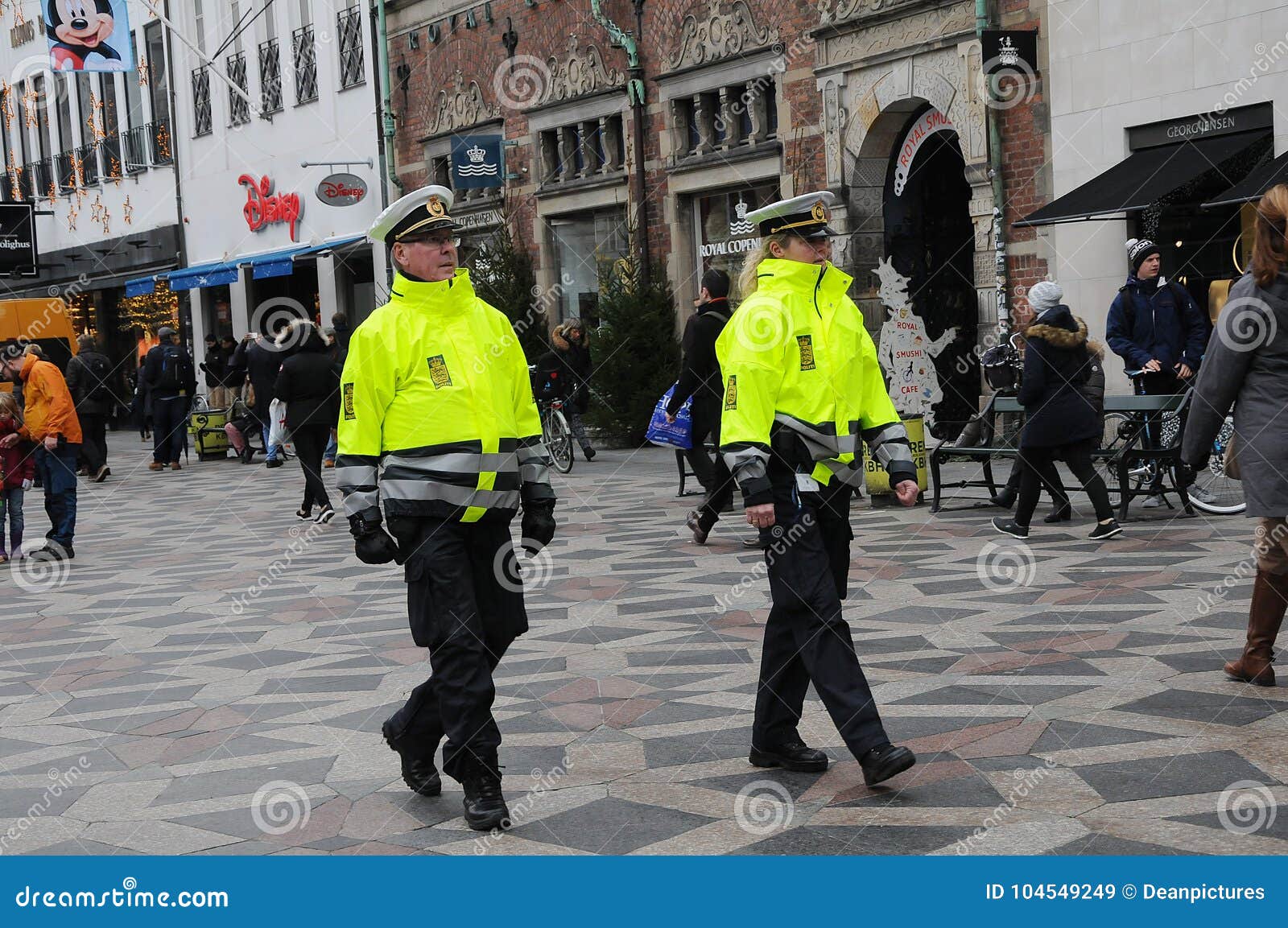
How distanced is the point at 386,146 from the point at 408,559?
963 inches

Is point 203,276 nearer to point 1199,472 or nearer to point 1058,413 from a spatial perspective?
point 1199,472

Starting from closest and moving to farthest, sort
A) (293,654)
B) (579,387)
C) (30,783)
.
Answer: (30,783), (293,654), (579,387)

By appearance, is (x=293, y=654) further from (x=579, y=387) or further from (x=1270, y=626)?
(x=579, y=387)

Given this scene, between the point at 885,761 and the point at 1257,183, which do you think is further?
the point at 1257,183

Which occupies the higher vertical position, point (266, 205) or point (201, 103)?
point (201, 103)

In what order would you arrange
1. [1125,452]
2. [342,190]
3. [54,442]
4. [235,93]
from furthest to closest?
[235,93], [342,190], [54,442], [1125,452]

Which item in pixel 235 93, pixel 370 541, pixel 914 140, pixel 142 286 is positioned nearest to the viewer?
pixel 370 541

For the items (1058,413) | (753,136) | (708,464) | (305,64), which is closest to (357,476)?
(1058,413)

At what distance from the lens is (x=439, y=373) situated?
199 inches

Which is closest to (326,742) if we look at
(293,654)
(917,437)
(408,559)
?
(408,559)

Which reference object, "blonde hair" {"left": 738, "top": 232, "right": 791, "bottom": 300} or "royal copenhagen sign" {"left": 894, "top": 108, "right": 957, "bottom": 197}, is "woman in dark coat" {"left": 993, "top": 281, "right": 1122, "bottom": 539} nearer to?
"blonde hair" {"left": 738, "top": 232, "right": 791, "bottom": 300}

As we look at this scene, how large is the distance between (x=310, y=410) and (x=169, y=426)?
9.94 metres

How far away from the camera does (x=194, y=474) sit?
22734 millimetres

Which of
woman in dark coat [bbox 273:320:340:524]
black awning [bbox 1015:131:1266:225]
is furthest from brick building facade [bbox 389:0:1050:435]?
woman in dark coat [bbox 273:320:340:524]
